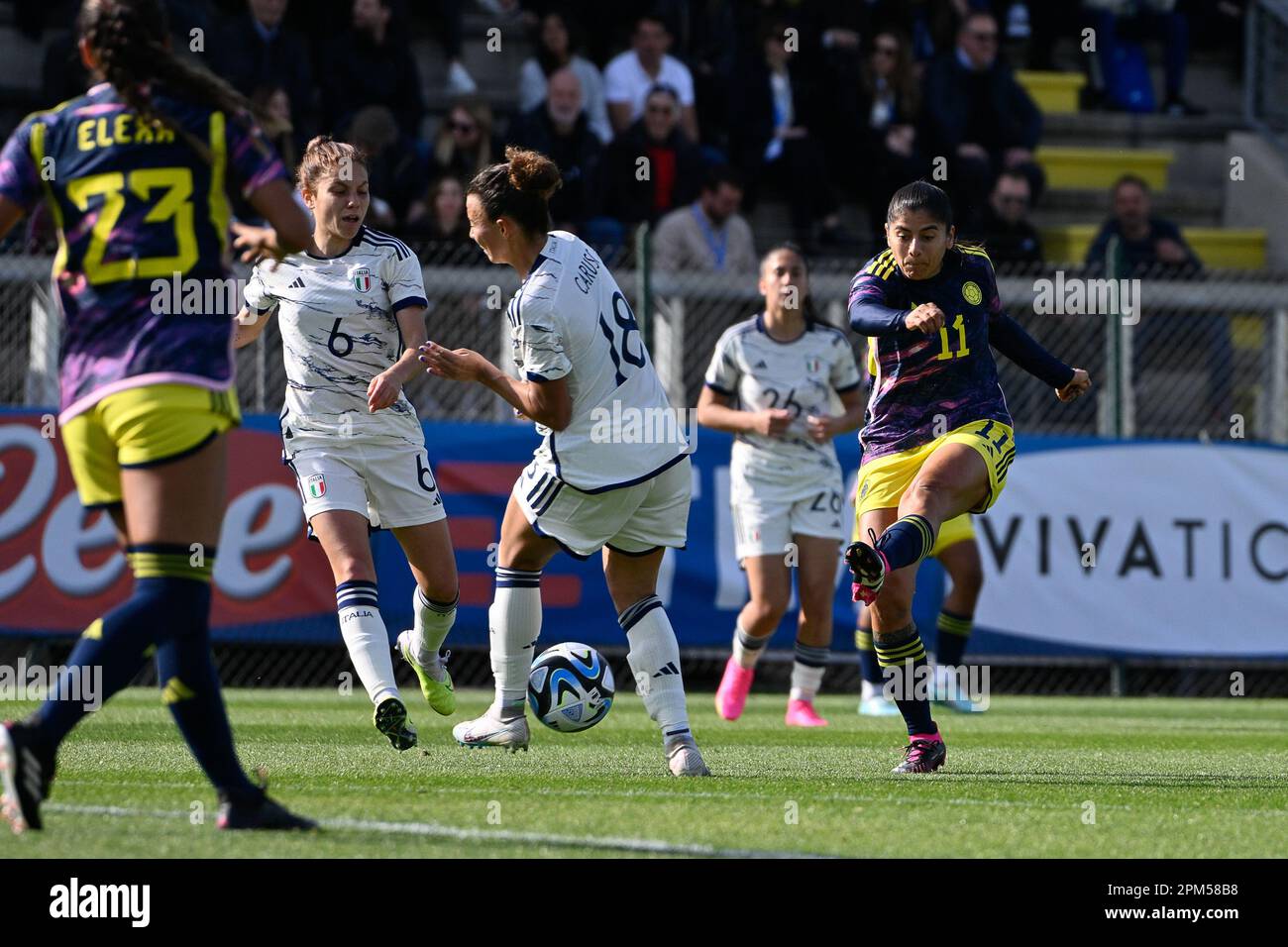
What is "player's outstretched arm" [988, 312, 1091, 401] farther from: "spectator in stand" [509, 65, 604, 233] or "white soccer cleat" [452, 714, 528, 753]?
"spectator in stand" [509, 65, 604, 233]

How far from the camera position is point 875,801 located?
231 inches

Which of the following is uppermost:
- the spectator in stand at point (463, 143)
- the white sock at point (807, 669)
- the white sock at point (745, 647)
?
the spectator in stand at point (463, 143)

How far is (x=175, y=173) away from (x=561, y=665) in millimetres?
3006

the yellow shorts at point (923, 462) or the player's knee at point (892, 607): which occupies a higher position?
the yellow shorts at point (923, 462)

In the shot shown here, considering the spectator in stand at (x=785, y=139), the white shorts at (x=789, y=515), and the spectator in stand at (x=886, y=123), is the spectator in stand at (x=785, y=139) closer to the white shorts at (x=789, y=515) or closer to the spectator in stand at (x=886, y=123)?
the spectator in stand at (x=886, y=123)

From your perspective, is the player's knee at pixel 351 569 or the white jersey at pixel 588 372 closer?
the white jersey at pixel 588 372

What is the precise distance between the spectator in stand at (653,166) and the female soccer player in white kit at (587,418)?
28.1ft

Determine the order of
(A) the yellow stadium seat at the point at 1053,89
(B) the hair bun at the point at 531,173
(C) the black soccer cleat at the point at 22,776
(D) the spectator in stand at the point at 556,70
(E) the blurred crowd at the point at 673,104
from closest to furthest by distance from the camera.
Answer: (C) the black soccer cleat at the point at 22,776, (B) the hair bun at the point at 531,173, (E) the blurred crowd at the point at 673,104, (D) the spectator in stand at the point at 556,70, (A) the yellow stadium seat at the point at 1053,89

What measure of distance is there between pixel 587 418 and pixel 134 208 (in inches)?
82.6

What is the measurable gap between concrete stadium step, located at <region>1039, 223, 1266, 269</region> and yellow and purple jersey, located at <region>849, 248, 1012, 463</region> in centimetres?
1076

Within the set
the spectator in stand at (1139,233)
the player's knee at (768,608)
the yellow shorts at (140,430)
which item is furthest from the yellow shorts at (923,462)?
the spectator in stand at (1139,233)

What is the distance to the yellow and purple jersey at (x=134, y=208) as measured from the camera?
479 centimetres

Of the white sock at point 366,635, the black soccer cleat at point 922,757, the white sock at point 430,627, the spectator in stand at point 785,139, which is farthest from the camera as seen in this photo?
the spectator in stand at point 785,139
